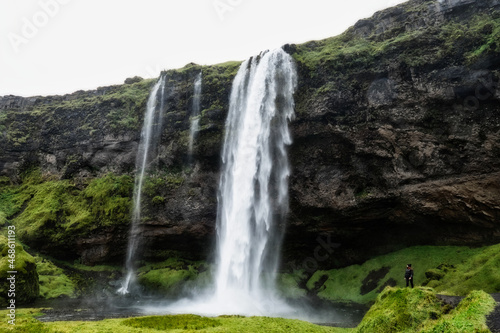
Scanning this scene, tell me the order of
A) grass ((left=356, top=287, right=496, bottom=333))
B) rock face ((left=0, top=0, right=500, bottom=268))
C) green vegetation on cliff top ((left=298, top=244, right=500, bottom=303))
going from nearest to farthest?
grass ((left=356, top=287, right=496, bottom=333)), green vegetation on cliff top ((left=298, top=244, right=500, bottom=303)), rock face ((left=0, top=0, right=500, bottom=268))

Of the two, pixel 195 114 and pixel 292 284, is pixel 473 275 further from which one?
pixel 195 114

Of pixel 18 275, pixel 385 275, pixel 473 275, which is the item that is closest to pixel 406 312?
pixel 473 275

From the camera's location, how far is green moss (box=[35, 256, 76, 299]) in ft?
107

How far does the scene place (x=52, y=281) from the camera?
1357 inches

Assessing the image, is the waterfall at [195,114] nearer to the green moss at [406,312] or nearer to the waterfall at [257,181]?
the waterfall at [257,181]

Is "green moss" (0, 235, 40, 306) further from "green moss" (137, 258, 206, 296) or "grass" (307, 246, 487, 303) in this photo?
"grass" (307, 246, 487, 303)

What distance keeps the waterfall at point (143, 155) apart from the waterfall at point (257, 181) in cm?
1108

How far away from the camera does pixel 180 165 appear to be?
132ft

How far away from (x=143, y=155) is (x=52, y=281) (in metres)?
17.8

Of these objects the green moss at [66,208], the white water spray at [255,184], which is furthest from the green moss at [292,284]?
the green moss at [66,208]

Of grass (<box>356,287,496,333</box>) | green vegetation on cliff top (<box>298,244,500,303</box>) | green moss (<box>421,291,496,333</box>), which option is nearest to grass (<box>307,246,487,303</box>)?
green vegetation on cliff top (<box>298,244,500,303</box>)

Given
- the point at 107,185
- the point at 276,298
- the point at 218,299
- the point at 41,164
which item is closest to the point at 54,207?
the point at 107,185

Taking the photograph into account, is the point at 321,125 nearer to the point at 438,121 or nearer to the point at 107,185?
the point at 438,121

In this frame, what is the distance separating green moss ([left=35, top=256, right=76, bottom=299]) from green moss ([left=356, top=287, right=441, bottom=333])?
32.5 m
